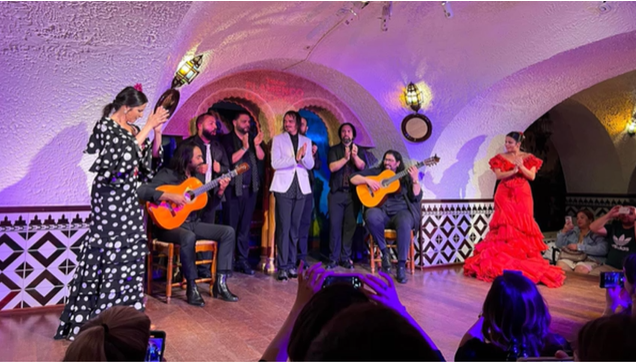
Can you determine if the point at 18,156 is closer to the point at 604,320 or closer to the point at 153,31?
the point at 153,31

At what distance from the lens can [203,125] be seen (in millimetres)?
4871

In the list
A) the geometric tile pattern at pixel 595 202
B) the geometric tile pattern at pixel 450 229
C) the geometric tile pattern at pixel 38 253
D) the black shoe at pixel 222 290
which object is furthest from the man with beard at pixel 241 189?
the geometric tile pattern at pixel 595 202

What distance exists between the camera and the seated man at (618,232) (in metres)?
4.78

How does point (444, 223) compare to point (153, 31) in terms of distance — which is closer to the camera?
point (153, 31)

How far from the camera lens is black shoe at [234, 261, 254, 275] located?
5.26 meters

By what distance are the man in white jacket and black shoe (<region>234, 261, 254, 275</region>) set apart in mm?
392

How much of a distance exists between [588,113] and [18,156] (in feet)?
28.0

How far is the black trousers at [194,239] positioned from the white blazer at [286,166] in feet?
3.43

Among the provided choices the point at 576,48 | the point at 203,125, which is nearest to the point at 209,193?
the point at 203,125

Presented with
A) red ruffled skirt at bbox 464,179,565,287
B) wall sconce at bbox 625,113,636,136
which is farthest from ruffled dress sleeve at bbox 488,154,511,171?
wall sconce at bbox 625,113,636,136

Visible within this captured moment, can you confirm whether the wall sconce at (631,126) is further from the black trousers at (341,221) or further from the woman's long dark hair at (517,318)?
the woman's long dark hair at (517,318)

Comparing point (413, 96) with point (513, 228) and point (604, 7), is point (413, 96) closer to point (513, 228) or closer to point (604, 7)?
point (513, 228)

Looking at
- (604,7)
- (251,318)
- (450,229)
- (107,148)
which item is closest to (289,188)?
(251,318)

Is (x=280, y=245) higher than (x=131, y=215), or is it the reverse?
(x=131, y=215)
